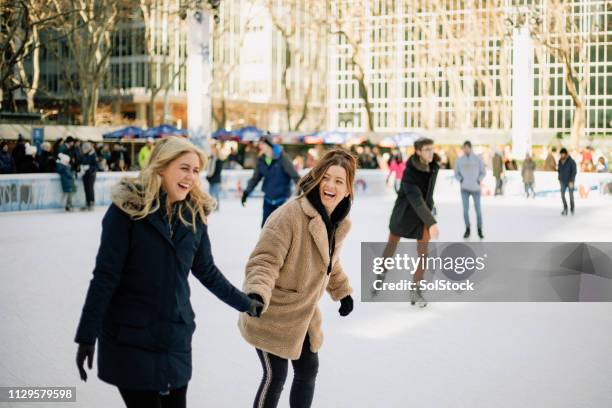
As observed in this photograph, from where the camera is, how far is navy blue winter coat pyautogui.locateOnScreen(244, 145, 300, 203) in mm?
11305

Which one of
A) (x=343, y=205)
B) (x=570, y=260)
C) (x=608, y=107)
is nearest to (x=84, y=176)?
(x=570, y=260)

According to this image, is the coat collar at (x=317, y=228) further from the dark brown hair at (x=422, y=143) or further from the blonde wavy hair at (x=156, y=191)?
the dark brown hair at (x=422, y=143)

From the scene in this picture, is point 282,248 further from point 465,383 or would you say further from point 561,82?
point 561,82

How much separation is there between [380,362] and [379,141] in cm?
4307

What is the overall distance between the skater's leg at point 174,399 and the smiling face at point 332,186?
3.31ft

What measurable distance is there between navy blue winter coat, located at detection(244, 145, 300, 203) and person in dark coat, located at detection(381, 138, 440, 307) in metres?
3.06

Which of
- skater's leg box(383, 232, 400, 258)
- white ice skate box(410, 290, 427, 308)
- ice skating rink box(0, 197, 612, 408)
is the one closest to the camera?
ice skating rink box(0, 197, 612, 408)

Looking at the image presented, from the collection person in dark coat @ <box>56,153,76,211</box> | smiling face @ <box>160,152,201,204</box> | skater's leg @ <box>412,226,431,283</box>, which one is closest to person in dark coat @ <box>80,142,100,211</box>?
person in dark coat @ <box>56,153,76,211</box>

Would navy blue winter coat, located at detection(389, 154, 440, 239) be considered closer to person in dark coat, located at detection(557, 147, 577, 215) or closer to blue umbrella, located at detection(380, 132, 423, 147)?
person in dark coat, located at detection(557, 147, 577, 215)

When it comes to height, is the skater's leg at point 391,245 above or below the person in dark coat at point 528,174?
below

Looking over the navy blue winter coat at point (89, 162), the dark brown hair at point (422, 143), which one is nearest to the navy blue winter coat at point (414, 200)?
the dark brown hair at point (422, 143)

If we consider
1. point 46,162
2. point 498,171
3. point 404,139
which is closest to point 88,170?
point 46,162

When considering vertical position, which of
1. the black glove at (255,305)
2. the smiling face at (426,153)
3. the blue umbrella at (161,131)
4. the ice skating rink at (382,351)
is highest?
the blue umbrella at (161,131)

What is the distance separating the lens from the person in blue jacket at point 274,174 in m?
11.3
